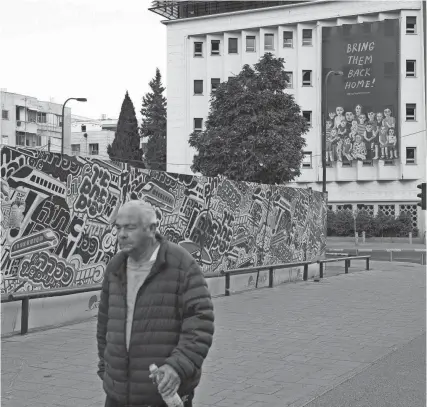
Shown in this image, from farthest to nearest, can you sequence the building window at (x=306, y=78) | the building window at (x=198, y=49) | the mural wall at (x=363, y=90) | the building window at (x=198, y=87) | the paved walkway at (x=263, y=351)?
the building window at (x=198, y=49), the building window at (x=198, y=87), the building window at (x=306, y=78), the mural wall at (x=363, y=90), the paved walkway at (x=263, y=351)

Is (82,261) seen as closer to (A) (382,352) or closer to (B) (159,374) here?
(A) (382,352)

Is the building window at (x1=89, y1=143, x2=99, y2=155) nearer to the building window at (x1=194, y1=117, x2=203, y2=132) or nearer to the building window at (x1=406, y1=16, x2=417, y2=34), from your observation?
the building window at (x1=194, y1=117, x2=203, y2=132)

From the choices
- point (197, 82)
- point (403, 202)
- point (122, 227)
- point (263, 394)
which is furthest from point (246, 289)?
point (197, 82)

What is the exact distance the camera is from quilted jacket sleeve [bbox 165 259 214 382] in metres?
3.25

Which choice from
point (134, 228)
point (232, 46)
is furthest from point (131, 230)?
point (232, 46)

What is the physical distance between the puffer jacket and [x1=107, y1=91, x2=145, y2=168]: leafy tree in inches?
2407

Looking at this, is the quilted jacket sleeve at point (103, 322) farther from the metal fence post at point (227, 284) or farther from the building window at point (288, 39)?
the building window at point (288, 39)

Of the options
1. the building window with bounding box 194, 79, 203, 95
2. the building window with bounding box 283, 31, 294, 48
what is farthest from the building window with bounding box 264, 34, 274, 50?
the building window with bounding box 194, 79, 203, 95

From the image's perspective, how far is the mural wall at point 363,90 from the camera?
4891cm

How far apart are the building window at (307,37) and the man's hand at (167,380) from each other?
51133 millimetres

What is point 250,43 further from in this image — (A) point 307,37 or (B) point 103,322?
(B) point 103,322

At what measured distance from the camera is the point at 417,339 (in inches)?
348

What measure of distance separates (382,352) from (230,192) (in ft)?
23.0

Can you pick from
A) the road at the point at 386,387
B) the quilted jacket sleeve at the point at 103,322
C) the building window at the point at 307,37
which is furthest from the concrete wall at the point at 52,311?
the building window at the point at 307,37
